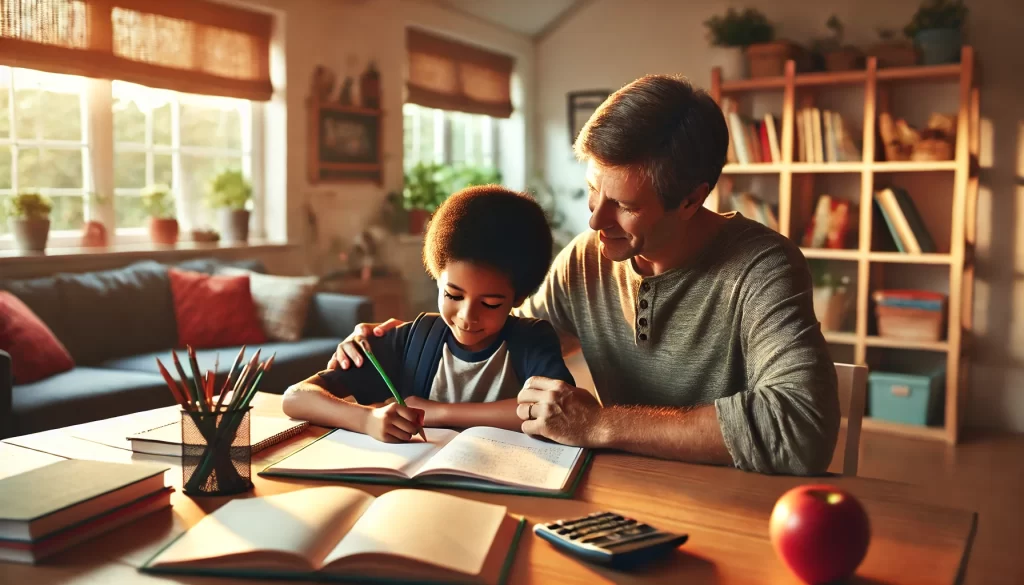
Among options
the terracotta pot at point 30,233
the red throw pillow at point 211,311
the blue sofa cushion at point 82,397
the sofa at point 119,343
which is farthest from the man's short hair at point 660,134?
the terracotta pot at point 30,233

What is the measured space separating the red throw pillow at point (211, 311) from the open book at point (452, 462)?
2555 mm

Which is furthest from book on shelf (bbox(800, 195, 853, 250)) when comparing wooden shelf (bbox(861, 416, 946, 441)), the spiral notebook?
the spiral notebook

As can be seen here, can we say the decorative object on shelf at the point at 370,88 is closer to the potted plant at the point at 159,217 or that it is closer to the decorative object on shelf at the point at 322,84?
the decorative object on shelf at the point at 322,84

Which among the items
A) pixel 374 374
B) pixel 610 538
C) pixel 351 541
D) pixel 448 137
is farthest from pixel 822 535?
pixel 448 137

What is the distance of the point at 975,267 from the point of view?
4566 mm

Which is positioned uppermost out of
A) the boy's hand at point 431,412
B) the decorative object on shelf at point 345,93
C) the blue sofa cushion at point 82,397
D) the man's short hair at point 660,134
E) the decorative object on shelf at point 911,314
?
the decorative object on shelf at point 345,93

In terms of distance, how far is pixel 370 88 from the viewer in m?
4.93

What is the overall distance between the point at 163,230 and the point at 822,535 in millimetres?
3749

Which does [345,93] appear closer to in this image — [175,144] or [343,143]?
[343,143]

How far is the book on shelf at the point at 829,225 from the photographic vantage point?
4.55 m

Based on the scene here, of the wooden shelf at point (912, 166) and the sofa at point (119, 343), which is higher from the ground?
the wooden shelf at point (912, 166)

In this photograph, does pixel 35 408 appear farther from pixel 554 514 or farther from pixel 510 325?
pixel 554 514

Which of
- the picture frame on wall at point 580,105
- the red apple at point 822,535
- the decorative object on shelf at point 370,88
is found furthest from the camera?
the picture frame on wall at point 580,105

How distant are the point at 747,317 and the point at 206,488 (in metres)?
0.95
